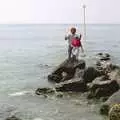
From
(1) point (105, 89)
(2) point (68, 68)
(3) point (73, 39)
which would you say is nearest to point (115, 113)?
(1) point (105, 89)

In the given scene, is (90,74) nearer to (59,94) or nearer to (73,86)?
(73,86)

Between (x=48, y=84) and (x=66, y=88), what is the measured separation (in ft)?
9.76

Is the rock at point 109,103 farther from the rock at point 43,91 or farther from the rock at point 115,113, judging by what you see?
the rock at point 43,91

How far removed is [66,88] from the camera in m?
21.0

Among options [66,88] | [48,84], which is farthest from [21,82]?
[66,88]

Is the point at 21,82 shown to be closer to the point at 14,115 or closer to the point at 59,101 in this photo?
the point at 59,101

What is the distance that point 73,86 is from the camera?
21.0 metres

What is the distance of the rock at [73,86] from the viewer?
827 inches

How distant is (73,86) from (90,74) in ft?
4.69

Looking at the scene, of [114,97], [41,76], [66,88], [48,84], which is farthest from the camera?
[41,76]

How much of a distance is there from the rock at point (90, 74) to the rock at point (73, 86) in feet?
1.47

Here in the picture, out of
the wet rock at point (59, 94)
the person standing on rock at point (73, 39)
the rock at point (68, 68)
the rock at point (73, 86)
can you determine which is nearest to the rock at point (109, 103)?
the wet rock at point (59, 94)

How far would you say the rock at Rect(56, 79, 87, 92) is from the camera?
68.9 ft

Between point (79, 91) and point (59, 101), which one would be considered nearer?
point (59, 101)
